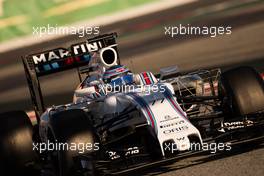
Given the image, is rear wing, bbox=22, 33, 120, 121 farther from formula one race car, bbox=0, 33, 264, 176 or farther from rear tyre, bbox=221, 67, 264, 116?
rear tyre, bbox=221, 67, 264, 116

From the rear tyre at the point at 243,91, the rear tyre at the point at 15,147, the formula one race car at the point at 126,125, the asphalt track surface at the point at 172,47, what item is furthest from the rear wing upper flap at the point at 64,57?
the asphalt track surface at the point at 172,47

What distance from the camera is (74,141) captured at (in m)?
6.81

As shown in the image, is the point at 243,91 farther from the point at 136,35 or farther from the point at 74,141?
the point at 136,35

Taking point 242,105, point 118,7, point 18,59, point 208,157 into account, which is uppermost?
point 118,7

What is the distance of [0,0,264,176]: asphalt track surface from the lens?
1362 cm

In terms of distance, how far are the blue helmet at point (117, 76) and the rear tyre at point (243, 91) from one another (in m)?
1.40

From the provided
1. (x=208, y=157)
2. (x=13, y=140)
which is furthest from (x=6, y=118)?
(x=208, y=157)

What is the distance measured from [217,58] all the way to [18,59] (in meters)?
5.10

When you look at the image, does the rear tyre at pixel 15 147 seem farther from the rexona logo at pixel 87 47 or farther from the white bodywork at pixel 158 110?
the rexona logo at pixel 87 47

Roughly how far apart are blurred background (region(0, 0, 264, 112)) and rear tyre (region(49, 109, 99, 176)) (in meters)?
5.77

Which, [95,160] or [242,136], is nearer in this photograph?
[95,160]

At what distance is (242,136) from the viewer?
7254mm

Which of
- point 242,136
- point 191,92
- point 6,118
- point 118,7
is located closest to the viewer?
point 242,136

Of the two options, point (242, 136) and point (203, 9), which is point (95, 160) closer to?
point (242, 136)
